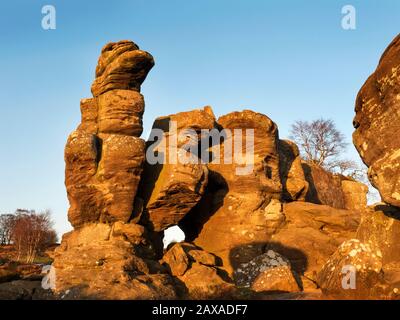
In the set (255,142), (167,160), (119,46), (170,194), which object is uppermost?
(119,46)

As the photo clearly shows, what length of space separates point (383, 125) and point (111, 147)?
10.0 metres

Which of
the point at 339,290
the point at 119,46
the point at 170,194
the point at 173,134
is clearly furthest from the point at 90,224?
the point at 339,290

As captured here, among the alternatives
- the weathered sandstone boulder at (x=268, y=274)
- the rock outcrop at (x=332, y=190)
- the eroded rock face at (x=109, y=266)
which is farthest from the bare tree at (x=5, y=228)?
the weathered sandstone boulder at (x=268, y=274)

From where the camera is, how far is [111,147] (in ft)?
53.4

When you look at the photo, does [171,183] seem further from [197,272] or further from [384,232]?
[384,232]

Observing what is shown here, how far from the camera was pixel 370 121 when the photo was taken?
11062mm

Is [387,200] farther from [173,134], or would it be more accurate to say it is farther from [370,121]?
[173,134]

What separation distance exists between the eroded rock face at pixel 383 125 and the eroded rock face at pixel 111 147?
8.79 meters

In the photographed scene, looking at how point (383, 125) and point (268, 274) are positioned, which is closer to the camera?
point (383, 125)

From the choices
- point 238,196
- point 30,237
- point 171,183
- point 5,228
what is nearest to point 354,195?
point 238,196

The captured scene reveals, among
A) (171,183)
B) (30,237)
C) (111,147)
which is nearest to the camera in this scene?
(111,147)

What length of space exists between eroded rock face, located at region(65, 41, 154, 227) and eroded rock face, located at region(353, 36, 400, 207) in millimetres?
8791
